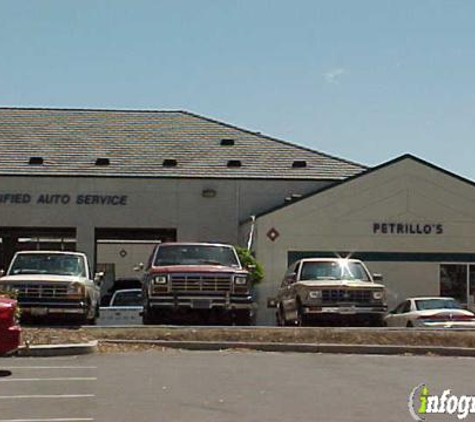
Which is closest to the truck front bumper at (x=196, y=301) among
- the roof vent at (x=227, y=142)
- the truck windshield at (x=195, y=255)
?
the truck windshield at (x=195, y=255)

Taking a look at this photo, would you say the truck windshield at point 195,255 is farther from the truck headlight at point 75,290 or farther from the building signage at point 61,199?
the building signage at point 61,199

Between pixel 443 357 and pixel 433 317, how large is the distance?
596 centimetres

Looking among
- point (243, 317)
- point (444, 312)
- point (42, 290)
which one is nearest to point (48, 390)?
point (42, 290)

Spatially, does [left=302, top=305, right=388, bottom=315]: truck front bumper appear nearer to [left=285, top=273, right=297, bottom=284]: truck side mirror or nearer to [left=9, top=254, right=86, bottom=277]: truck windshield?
[left=285, top=273, right=297, bottom=284]: truck side mirror

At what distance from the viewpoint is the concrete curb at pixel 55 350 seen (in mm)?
15898

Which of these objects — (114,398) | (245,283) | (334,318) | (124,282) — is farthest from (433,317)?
(124,282)

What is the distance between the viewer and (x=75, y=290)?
20.3 metres

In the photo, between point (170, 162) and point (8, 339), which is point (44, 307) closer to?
point (8, 339)

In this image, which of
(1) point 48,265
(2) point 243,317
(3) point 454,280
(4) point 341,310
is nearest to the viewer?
(2) point 243,317

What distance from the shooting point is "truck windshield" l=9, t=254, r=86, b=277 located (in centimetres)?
2139

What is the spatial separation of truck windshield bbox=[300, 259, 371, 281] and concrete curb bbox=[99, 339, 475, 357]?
4292mm

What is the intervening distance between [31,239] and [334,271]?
31.0 m

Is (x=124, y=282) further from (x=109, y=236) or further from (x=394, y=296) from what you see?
(x=394, y=296)

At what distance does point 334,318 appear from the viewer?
2111cm
